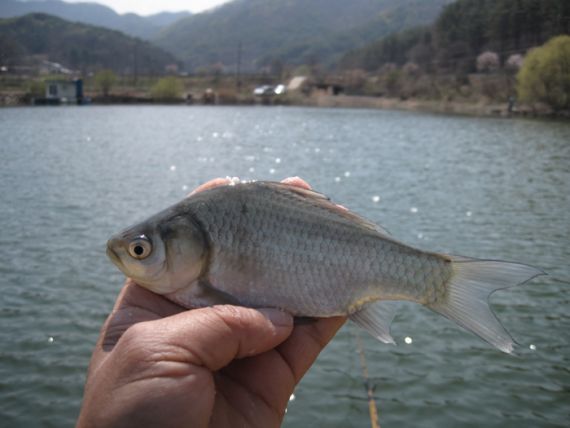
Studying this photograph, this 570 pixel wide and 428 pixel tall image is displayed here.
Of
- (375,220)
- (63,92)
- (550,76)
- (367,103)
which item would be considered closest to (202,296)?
(375,220)

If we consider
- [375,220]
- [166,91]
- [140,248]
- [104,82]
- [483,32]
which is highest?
[483,32]

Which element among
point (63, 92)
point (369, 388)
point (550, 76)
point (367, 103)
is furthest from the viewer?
point (367, 103)

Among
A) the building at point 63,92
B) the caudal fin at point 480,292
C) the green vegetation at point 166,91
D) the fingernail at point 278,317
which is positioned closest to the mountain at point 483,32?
the green vegetation at point 166,91

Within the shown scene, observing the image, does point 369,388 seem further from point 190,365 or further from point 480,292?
point 190,365

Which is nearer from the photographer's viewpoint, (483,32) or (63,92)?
(63,92)

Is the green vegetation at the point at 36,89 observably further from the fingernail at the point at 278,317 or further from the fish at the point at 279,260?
the fingernail at the point at 278,317

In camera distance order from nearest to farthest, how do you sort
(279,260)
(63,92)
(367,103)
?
1. (279,260)
2. (63,92)
3. (367,103)
